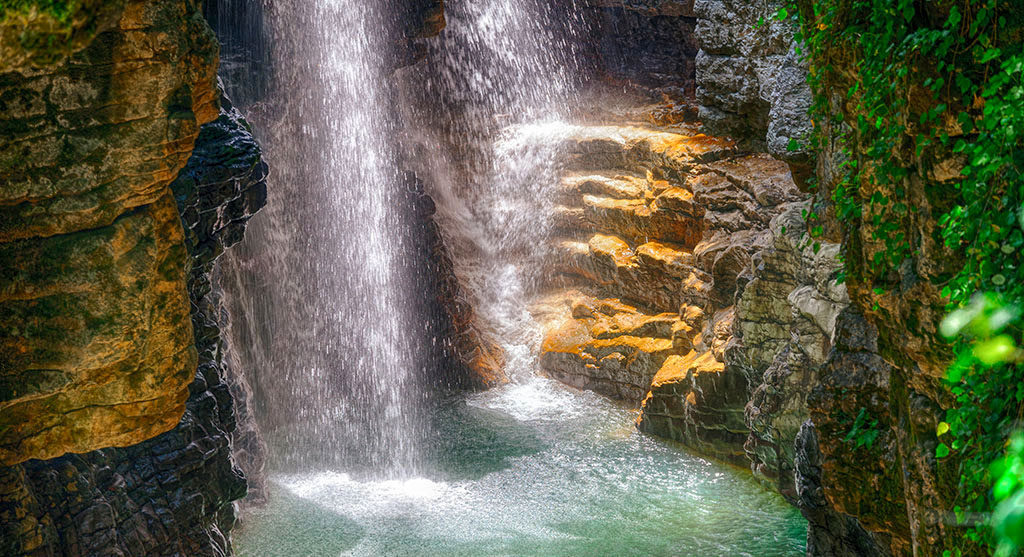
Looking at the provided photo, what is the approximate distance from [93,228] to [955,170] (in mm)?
5647

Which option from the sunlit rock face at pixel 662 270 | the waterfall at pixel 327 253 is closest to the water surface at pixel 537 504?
the sunlit rock face at pixel 662 270

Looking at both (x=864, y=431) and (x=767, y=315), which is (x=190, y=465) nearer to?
(x=864, y=431)

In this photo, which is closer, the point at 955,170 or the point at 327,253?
the point at 955,170

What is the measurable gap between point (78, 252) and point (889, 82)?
217 inches

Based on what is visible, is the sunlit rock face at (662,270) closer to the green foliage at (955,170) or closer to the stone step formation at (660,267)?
the stone step formation at (660,267)

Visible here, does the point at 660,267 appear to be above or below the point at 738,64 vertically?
below

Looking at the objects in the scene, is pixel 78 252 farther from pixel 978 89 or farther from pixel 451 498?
pixel 451 498

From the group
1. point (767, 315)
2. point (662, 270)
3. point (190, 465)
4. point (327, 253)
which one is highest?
point (327, 253)

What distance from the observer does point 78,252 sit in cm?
546

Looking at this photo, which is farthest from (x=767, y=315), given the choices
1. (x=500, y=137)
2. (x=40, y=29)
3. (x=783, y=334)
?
(x=500, y=137)

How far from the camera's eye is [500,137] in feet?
66.3

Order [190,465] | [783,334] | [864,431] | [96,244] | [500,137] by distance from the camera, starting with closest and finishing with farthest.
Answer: [96,244]
[864,431]
[190,465]
[783,334]
[500,137]

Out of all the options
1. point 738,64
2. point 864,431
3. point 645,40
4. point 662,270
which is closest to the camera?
point 864,431

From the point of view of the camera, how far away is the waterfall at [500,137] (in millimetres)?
18625
